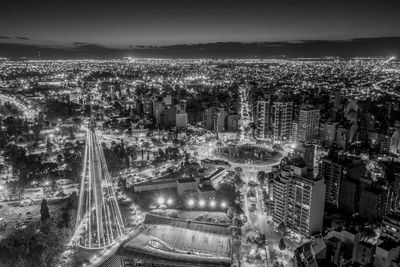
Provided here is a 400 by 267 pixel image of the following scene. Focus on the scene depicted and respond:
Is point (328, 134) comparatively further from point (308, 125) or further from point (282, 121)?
point (282, 121)

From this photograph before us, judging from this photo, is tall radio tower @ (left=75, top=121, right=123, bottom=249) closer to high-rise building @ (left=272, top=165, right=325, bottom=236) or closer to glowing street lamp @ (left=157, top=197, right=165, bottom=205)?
glowing street lamp @ (left=157, top=197, right=165, bottom=205)

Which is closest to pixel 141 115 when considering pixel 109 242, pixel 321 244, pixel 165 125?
pixel 165 125

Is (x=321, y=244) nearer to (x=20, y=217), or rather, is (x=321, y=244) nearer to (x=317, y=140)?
(x=20, y=217)

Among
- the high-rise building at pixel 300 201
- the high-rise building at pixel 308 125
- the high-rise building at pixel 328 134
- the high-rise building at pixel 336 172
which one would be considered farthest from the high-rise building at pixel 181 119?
the high-rise building at pixel 300 201

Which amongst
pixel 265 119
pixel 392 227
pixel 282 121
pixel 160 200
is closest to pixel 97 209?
pixel 160 200

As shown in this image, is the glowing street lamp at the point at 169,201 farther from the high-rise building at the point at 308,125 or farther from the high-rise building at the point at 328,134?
the high-rise building at the point at 328,134

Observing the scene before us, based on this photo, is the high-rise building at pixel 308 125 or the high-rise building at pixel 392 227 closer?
the high-rise building at pixel 392 227
